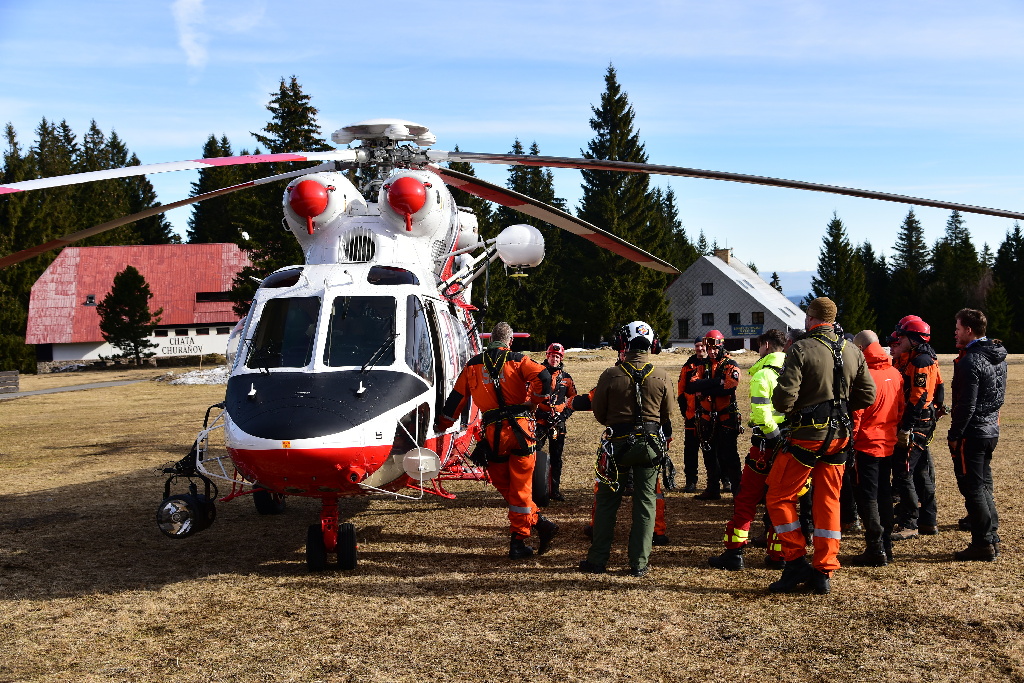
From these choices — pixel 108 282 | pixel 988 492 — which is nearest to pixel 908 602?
pixel 988 492

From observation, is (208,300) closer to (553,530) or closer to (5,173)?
(5,173)

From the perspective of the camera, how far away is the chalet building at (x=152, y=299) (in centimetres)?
4644

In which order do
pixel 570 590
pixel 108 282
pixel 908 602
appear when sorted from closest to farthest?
pixel 908 602
pixel 570 590
pixel 108 282

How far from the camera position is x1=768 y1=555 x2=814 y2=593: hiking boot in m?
5.87

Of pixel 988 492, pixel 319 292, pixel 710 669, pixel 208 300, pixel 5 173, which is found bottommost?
pixel 710 669

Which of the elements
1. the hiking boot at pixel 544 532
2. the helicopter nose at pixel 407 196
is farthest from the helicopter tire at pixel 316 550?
the helicopter nose at pixel 407 196

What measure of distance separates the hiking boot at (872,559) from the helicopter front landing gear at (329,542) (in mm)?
4251

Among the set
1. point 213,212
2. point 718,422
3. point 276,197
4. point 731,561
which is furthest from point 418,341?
point 213,212

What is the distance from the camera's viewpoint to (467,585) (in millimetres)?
6301

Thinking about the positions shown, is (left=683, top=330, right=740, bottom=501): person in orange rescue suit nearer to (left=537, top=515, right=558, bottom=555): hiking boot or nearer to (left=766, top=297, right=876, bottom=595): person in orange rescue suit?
(left=766, top=297, right=876, bottom=595): person in orange rescue suit

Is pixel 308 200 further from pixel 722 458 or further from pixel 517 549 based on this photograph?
pixel 722 458

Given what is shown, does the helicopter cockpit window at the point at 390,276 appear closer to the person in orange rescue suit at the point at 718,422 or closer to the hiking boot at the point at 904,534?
the person in orange rescue suit at the point at 718,422

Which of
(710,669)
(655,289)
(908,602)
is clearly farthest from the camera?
(655,289)

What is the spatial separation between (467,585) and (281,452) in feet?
6.09
